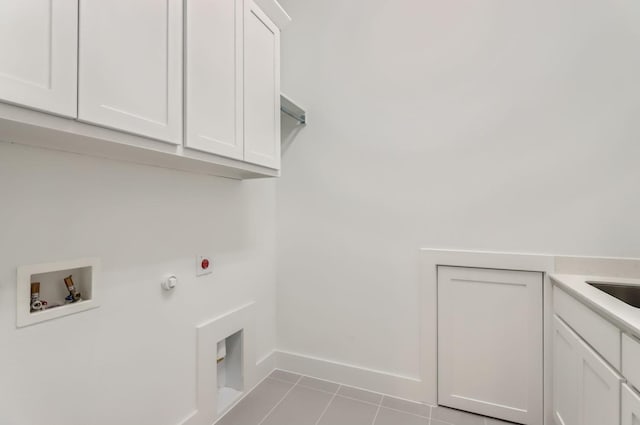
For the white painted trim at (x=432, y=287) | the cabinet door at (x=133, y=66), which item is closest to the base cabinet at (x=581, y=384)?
the white painted trim at (x=432, y=287)

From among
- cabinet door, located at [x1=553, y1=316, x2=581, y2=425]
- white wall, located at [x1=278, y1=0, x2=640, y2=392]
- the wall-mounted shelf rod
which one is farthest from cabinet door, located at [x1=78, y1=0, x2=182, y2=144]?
cabinet door, located at [x1=553, y1=316, x2=581, y2=425]

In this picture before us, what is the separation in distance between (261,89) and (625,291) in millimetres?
2075

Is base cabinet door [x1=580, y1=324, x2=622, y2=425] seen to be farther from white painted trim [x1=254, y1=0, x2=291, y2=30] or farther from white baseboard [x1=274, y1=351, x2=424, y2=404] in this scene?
white painted trim [x1=254, y1=0, x2=291, y2=30]

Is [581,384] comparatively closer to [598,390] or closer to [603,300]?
[598,390]

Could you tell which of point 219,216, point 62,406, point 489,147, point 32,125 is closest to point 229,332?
point 219,216

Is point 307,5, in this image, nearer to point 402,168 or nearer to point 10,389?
point 402,168

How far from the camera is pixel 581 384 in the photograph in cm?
126

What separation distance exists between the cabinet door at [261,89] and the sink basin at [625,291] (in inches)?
71.4

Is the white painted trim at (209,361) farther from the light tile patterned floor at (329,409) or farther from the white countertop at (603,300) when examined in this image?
the white countertop at (603,300)

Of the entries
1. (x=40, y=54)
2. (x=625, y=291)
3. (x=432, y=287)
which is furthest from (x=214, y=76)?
(x=625, y=291)

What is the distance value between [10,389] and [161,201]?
805 mm

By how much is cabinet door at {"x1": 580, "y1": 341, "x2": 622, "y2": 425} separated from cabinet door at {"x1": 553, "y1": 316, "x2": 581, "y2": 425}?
0.06 m

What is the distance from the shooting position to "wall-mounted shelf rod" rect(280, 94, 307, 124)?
2.02m

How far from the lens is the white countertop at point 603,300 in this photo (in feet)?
3.09
